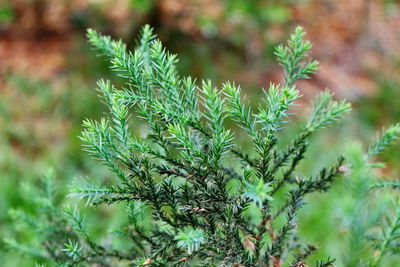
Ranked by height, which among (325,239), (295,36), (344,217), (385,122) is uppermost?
(385,122)

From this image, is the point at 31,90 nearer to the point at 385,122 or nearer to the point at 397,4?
the point at 385,122

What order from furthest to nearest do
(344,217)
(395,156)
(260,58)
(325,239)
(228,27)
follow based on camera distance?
(228,27), (260,58), (395,156), (325,239), (344,217)

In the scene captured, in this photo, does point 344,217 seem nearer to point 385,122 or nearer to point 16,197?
point 16,197

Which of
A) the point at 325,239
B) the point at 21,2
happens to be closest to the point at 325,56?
the point at 325,239

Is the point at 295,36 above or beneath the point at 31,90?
beneath

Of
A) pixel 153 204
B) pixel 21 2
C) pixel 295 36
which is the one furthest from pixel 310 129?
pixel 21 2

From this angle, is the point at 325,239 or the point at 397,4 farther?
the point at 397,4

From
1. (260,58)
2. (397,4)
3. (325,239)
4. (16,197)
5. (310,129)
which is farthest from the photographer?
(397,4)
